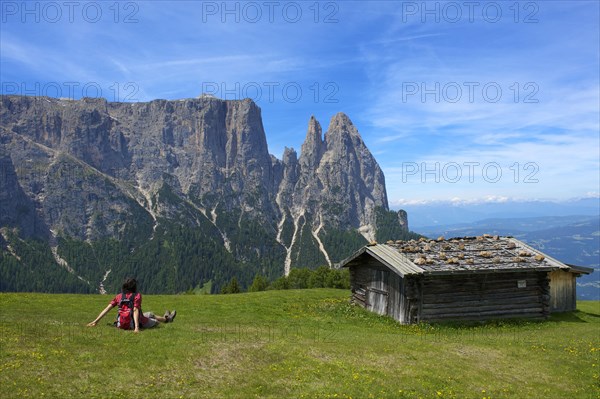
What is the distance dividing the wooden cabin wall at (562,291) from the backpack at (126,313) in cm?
3253

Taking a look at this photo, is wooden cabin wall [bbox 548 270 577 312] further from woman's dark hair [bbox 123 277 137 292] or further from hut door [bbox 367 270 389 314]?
woman's dark hair [bbox 123 277 137 292]

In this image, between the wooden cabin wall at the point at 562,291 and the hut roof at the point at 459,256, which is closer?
the hut roof at the point at 459,256

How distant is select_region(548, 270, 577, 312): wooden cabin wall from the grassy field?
11147 mm

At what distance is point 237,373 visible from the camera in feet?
44.1

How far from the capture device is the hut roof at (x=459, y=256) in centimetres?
2752

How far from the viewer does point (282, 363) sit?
14750 mm

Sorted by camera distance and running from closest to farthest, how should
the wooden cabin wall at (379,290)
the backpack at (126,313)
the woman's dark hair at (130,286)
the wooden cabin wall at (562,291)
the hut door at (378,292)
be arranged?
the woman's dark hair at (130,286), the backpack at (126,313), the wooden cabin wall at (379,290), the hut door at (378,292), the wooden cabin wall at (562,291)

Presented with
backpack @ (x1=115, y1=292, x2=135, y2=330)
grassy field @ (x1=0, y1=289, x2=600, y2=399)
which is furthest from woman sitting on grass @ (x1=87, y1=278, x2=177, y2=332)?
grassy field @ (x1=0, y1=289, x2=600, y2=399)

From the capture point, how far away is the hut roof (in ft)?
90.3

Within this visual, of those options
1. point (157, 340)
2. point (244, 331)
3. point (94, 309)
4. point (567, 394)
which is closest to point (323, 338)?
point (244, 331)

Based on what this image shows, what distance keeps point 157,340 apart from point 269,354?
430 cm

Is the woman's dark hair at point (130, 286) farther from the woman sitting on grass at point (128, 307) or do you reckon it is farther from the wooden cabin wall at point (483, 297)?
the wooden cabin wall at point (483, 297)

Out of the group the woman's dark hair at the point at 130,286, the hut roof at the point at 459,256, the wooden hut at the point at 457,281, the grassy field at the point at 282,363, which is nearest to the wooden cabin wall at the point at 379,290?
the wooden hut at the point at 457,281

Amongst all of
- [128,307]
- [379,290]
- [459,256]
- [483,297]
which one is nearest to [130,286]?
[128,307]
